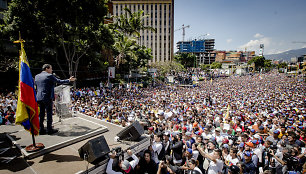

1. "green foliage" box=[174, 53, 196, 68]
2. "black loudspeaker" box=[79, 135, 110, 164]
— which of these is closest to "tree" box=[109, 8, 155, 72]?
"black loudspeaker" box=[79, 135, 110, 164]

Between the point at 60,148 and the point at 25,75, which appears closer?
the point at 25,75

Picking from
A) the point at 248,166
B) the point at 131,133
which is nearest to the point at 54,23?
the point at 131,133

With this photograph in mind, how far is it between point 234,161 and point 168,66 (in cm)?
3749

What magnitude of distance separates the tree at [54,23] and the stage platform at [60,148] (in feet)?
42.7

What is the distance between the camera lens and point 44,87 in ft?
12.7

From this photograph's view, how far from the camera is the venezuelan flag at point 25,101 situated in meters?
3.36

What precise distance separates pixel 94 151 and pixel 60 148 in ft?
4.66

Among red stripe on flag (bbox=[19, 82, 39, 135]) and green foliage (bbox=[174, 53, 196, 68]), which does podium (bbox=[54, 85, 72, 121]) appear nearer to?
red stripe on flag (bbox=[19, 82, 39, 135])

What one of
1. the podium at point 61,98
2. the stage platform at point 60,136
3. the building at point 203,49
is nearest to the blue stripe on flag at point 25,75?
the podium at point 61,98

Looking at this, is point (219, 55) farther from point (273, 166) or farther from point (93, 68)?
point (273, 166)

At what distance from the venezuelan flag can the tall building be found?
64.8 meters

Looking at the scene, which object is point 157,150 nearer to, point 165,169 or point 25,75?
point 165,169

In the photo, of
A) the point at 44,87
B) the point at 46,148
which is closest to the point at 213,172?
the point at 46,148

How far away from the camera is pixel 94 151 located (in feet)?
10.8
